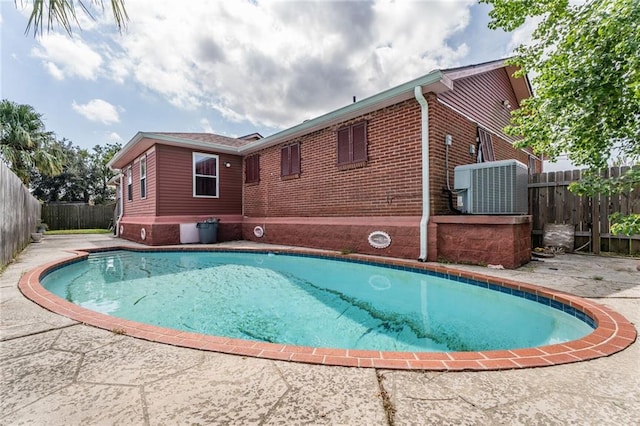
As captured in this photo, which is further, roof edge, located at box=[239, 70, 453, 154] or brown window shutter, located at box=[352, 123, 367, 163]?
brown window shutter, located at box=[352, 123, 367, 163]

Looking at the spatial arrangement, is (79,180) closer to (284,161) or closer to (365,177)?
(284,161)

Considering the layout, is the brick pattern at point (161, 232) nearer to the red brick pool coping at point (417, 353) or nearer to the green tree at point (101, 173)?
the red brick pool coping at point (417, 353)

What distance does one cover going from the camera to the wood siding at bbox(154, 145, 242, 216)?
882 cm

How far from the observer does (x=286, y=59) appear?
920 centimetres

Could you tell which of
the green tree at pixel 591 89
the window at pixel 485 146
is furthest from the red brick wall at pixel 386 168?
the green tree at pixel 591 89

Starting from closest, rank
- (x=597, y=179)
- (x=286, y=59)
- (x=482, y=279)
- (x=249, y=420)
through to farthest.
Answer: (x=249, y=420)
(x=482, y=279)
(x=597, y=179)
(x=286, y=59)

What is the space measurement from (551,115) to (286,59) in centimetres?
738

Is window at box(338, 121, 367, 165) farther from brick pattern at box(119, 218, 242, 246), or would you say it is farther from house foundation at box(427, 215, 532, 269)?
brick pattern at box(119, 218, 242, 246)

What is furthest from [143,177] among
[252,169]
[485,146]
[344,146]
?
[485,146]

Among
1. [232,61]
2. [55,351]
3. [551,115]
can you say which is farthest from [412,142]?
[232,61]

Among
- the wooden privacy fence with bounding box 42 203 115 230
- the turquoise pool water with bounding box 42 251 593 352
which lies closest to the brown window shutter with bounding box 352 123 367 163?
the turquoise pool water with bounding box 42 251 593 352

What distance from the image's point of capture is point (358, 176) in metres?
6.77

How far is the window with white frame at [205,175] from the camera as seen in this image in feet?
31.3

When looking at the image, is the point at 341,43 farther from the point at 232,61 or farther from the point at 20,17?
the point at 20,17
